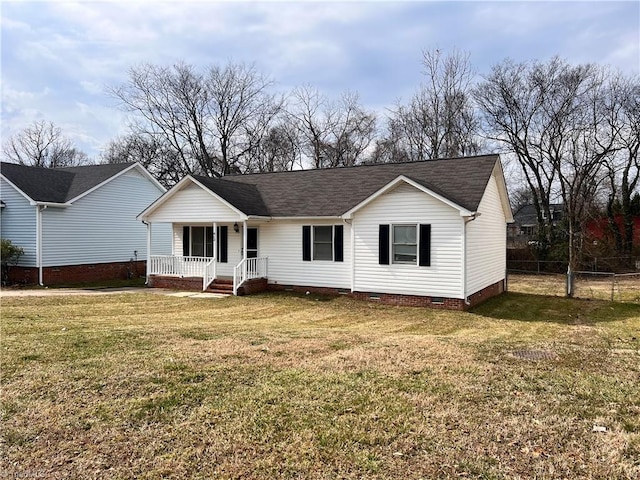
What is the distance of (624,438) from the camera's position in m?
4.01

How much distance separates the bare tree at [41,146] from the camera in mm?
47750

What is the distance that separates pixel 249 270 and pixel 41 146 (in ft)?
145

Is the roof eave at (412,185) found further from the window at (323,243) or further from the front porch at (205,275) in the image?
the front porch at (205,275)

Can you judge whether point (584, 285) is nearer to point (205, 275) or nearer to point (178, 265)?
point (205, 275)

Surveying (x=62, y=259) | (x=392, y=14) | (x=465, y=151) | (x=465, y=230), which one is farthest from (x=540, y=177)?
(x=62, y=259)

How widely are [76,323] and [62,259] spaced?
11677 mm

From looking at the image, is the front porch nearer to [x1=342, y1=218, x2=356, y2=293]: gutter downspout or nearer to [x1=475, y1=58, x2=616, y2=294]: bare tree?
[x1=342, y1=218, x2=356, y2=293]: gutter downspout

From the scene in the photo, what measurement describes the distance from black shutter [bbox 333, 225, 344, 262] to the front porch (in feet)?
9.52

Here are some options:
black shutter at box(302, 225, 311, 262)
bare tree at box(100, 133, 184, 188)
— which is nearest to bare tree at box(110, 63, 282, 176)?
bare tree at box(100, 133, 184, 188)

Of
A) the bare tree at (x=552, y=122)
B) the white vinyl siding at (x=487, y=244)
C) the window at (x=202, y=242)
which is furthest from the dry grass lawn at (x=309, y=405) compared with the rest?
the bare tree at (x=552, y=122)

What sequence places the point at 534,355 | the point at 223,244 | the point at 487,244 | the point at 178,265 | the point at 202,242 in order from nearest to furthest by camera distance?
the point at 534,355 → the point at 487,244 → the point at 178,265 → the point at 223,244 → the point at 202,242

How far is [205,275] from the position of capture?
653 inches

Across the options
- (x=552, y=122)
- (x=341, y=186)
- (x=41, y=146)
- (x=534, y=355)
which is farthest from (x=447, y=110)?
(x=41, y=146)

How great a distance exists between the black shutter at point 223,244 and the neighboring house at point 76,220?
6.75 meters
